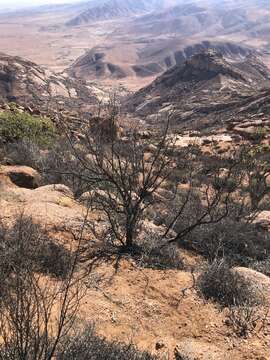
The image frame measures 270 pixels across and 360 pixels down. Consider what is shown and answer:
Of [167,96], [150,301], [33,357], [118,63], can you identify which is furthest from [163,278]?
[118,63]

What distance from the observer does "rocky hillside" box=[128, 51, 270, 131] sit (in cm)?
4872

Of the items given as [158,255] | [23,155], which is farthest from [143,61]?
[158,255]

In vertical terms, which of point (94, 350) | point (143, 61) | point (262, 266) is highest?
point (94, 350)

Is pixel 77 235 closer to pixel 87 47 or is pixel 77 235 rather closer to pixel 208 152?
pixel 208 152

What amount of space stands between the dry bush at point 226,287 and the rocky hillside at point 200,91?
128ft

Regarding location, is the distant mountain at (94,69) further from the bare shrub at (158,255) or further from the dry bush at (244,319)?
the dry bush at (244,319)

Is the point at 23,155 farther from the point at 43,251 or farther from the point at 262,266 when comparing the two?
the point at 262,266

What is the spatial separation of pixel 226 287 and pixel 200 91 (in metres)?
59.9

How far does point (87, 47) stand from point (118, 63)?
54118mm

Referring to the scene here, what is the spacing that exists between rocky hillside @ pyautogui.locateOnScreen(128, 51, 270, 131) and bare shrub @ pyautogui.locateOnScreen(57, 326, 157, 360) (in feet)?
134

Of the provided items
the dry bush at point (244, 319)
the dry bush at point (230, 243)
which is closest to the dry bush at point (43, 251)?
the dry bush at point (244, 319)

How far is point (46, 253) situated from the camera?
5.84 meters

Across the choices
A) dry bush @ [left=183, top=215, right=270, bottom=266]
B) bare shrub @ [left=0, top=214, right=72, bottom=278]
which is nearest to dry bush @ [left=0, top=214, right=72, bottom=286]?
bare shrub @ [left=0, top=214, right=72, bottom=278]

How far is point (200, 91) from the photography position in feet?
207
